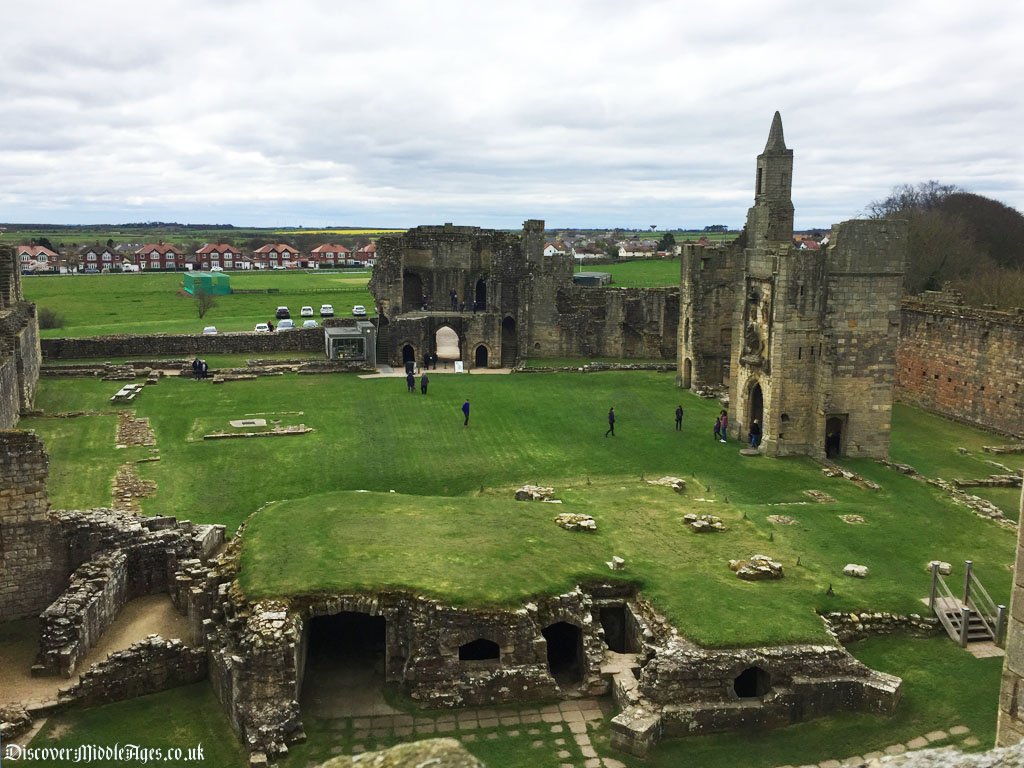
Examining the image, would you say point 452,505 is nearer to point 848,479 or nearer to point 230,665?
point 230,665

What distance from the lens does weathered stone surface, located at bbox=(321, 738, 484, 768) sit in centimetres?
569

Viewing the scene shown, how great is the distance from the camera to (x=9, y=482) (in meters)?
16.6

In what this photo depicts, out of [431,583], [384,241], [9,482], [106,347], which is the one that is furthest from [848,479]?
[106,347]

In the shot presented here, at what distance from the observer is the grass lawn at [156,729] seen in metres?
13.0

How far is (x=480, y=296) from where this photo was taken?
175ft

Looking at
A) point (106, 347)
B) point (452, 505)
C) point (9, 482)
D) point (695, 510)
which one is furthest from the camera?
point (106, 347)

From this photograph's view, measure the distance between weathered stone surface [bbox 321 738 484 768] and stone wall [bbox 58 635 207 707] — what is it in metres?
9.85

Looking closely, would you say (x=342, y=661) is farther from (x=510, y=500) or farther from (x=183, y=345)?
(x=183, y=345)

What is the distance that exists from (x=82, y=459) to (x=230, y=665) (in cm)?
1572

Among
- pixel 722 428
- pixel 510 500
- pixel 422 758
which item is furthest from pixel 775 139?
pixel 422 758

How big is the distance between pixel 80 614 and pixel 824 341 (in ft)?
71.5

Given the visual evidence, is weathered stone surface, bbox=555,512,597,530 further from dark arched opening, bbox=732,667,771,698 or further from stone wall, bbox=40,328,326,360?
stone wall, bbox=40,328,326,360

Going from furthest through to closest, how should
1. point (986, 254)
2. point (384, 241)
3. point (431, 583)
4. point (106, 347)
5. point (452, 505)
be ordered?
Result: point (986, 254) < point (384, 241) < point (106, 347) < point (452, 505) < point (431, 583)

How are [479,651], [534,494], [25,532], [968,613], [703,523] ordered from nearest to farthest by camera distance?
[479,651] → [968,613] → [25,532] → [703,523] → [534,494]
